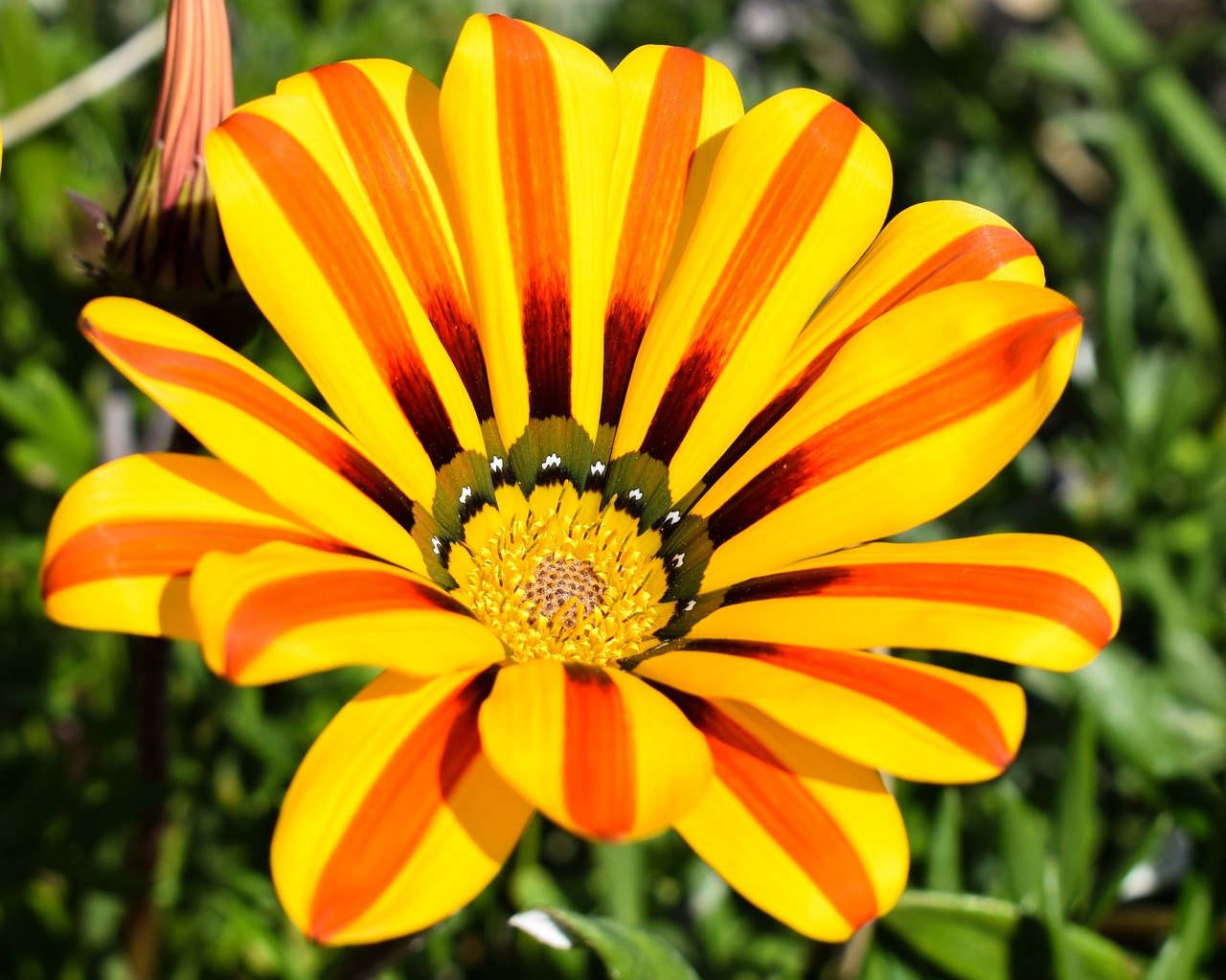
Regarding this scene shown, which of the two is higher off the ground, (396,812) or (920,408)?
(920,408)

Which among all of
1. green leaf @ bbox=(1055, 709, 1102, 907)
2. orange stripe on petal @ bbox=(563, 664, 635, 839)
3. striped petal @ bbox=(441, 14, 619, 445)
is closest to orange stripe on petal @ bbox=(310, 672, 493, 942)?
orange stripe on petal @ bbox=(563, 664, 635, 839)

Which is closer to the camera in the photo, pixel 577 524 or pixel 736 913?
pixel 577 524

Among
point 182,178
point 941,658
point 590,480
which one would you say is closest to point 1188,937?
point 941,658

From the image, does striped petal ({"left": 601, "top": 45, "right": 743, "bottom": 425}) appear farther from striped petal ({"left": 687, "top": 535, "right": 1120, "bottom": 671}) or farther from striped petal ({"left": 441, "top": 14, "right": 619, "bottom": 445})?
striped petal ({"left": 687, "top": 535, "right": 1120, "bottom": 671})

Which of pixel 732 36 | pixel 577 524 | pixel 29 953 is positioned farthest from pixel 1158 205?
pixel 29 953

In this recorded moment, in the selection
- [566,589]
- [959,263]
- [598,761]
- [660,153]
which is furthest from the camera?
[566,589]

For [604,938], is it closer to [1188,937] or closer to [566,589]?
[566,589]

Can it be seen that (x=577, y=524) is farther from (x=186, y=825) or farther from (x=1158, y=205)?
(x=1158, y=205)
